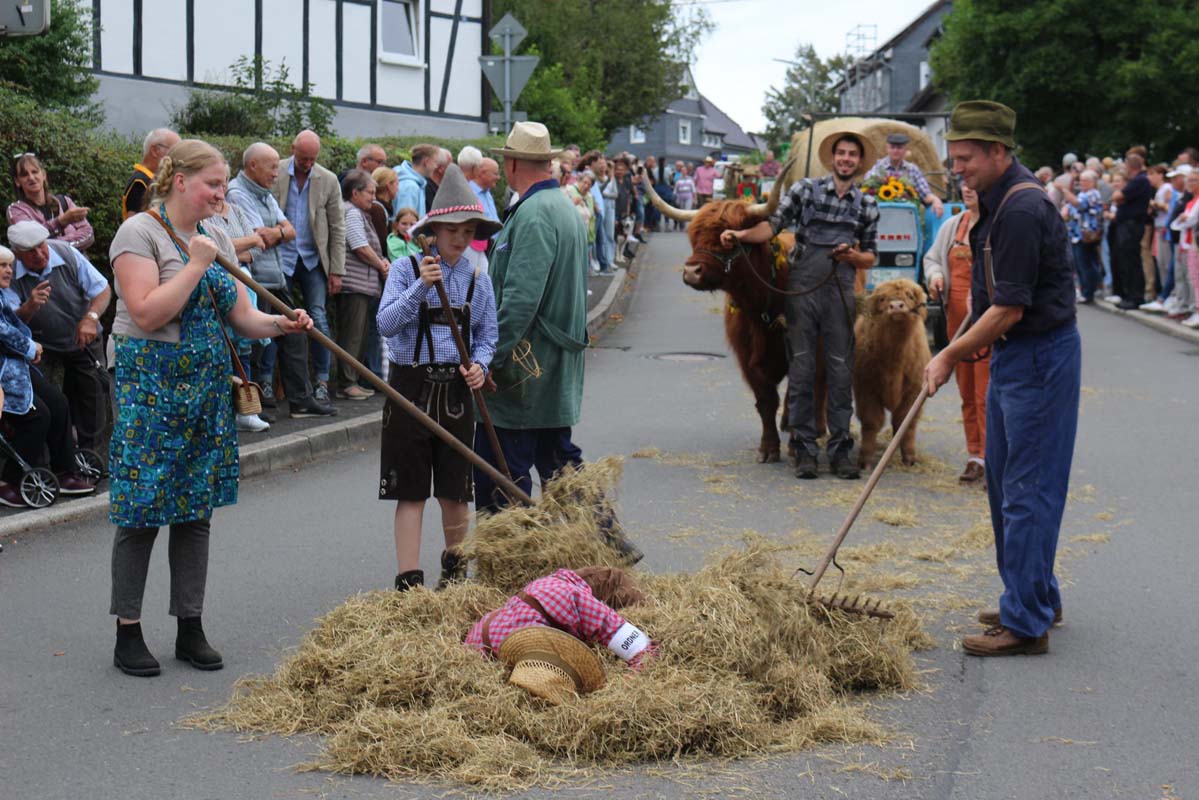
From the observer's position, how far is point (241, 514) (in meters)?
9.16

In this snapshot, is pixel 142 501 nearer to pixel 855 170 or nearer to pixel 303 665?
pixel 303 665

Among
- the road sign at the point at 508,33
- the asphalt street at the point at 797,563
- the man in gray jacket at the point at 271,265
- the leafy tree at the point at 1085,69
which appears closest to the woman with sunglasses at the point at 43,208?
the man in gray jacket at the point at 271,265

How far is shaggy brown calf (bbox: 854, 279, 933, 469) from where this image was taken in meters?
10.3

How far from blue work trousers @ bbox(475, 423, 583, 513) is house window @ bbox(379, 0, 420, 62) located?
21603mm

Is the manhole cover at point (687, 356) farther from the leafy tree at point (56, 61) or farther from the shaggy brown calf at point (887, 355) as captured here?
the leafy tree at point (56, 61)

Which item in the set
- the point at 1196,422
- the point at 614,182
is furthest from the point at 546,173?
the point at 614,182

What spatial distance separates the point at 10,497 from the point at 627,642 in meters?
5.15

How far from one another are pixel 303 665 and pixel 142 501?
3.17 feet

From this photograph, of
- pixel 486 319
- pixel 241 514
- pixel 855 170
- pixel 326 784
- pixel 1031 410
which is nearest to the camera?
pixel 326 784

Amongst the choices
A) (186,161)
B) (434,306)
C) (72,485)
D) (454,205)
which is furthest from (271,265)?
(186,161)

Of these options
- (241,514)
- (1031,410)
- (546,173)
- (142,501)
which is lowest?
(241,514)

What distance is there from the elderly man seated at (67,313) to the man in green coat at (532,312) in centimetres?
377

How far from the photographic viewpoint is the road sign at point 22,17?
848 cm

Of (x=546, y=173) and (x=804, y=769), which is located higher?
(x=546, y=173)
